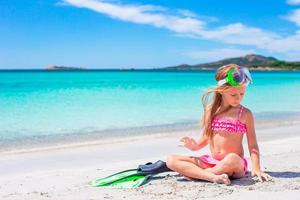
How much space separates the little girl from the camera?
16.5 ft

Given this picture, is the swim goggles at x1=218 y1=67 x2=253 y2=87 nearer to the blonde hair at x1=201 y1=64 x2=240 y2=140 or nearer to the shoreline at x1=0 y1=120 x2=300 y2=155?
the blonde hair at x1=201 y1=64 x2=240 y2=140

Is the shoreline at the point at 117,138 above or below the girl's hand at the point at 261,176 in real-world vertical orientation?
below

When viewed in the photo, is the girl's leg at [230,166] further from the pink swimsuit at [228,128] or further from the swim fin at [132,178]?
the swim fin at [132,178]

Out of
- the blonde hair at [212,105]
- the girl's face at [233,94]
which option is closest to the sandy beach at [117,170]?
the blonde hair at [212,105]

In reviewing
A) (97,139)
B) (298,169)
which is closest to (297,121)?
(97,139)

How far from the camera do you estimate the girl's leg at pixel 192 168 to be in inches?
194

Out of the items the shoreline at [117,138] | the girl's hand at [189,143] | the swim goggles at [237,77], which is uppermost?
the swim goggles at [237,77]

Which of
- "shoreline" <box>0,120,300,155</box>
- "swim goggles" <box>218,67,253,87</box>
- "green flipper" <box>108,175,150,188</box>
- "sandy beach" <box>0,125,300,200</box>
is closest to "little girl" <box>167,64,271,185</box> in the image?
"swim goggles" <box>218,67,253,87</box>

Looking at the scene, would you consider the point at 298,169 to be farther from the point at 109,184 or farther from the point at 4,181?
the point at 4,181

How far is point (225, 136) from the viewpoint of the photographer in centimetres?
519

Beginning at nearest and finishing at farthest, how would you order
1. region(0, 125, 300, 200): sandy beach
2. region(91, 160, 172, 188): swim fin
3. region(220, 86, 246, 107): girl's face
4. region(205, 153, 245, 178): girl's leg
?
1. region(0, 125, 300, 200): sandy beach
2. region(205, 153, 245, 178): girl's leg
3. region(91, 160, 172, 188): swim fin
4. region(220, 86, 246, 107): girl's face

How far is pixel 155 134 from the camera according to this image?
10.4m

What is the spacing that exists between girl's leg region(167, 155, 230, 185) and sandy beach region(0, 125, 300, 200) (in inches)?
3.0

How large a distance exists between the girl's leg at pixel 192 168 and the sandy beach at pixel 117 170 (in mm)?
77
